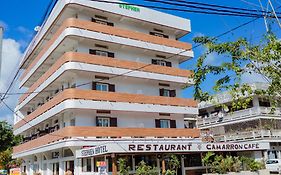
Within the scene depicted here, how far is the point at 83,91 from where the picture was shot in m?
27.7

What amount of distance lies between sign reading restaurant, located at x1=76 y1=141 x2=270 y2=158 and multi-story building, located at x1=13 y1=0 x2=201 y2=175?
0.12 meters

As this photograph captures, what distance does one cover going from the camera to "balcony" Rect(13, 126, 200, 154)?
2675cm

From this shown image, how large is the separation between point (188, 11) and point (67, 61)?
1872cm

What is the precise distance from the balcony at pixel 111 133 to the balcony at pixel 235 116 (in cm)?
855

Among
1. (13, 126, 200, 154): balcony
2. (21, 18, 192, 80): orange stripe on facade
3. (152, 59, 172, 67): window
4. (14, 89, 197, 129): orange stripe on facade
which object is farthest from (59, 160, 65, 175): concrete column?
(152, 59, 172, 67): window

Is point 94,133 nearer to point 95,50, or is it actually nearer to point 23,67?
point 95,50

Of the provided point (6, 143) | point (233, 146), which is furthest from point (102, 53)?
point (6, 143)

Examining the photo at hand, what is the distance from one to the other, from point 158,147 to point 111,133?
616 centimetres

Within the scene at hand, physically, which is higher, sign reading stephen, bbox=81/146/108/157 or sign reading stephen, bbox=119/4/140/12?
sign reading stephen, bbox=119/4/140/12

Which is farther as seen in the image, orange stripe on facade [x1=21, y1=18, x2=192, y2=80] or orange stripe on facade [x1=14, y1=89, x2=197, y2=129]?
orange stripe on facade [x1=21, y1=18, x2=192, y2=80]

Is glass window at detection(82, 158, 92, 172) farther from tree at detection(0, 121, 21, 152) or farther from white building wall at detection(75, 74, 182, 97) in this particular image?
tree at detection(0, 121, 21, 152)

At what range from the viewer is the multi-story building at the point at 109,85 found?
2744cm

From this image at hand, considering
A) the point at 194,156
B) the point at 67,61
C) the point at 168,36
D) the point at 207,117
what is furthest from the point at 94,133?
the point at 207,117

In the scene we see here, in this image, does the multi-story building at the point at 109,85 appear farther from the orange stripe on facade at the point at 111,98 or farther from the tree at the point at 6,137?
the tree at the point at 6,137
